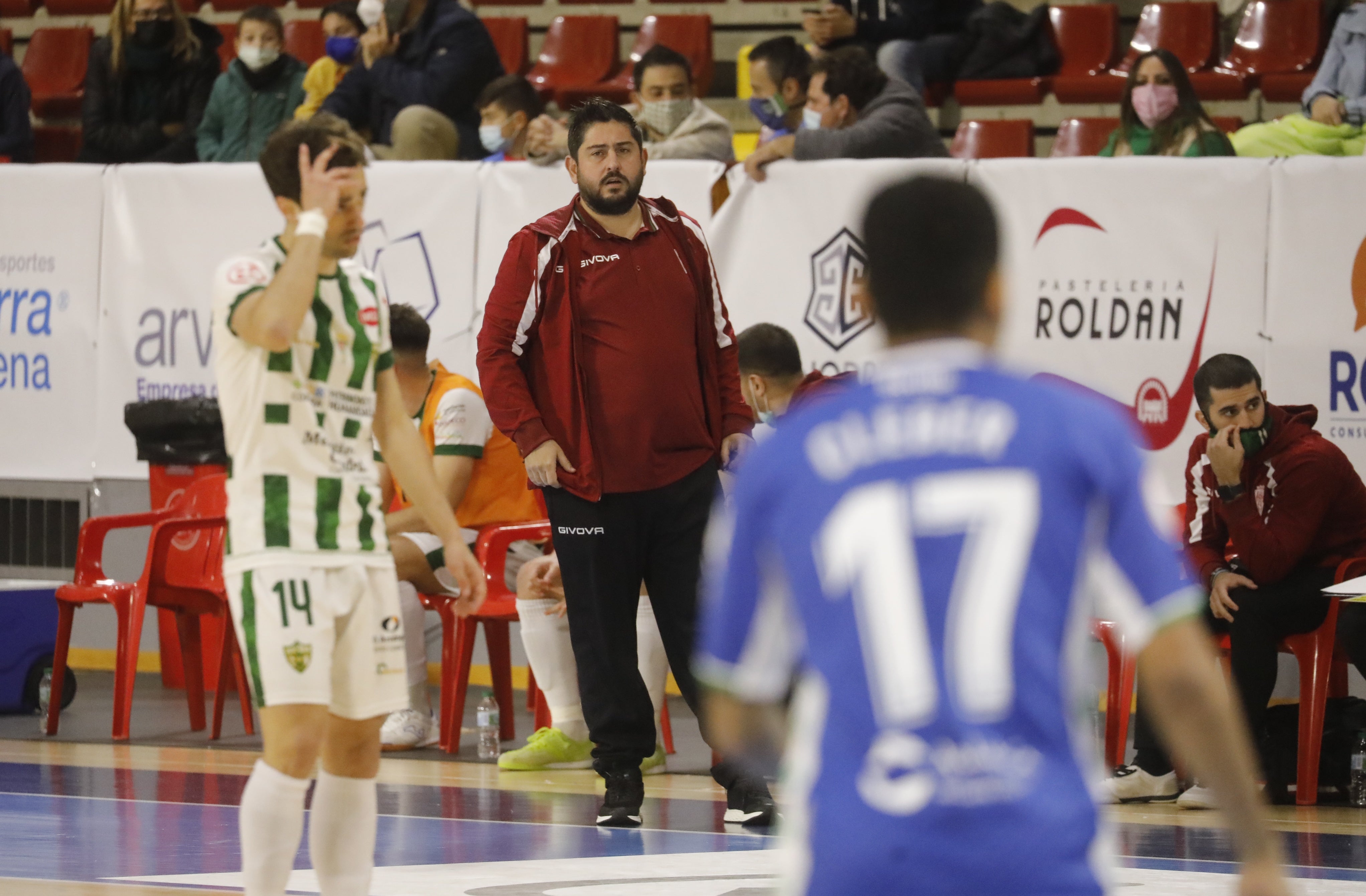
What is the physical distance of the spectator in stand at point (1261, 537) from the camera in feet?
22.0

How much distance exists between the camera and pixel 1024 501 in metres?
1.97

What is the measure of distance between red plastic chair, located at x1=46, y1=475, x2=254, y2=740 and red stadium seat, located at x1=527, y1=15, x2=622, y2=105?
15.7 feet

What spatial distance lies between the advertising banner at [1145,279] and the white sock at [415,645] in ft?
8.64

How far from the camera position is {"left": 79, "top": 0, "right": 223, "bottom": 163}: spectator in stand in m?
11.2

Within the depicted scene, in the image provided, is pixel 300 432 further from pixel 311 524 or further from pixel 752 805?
pixel 752 805

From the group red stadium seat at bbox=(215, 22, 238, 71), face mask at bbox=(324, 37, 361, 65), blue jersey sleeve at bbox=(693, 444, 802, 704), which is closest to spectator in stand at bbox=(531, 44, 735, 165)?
face mask at bbox=(324, 37, 361, 65)

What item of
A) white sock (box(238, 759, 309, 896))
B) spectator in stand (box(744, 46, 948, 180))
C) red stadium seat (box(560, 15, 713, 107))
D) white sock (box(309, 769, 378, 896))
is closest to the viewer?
white sock (box(238, 759, 309, 896))

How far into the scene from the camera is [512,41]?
1276 centimetres

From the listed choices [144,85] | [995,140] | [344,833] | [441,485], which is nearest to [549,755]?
[441,485]

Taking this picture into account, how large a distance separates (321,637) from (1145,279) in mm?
5093

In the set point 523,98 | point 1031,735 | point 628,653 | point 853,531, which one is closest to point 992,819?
point 1031,735

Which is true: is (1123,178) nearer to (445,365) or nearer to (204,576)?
(445,365)

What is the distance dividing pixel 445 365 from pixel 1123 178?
10.6ft

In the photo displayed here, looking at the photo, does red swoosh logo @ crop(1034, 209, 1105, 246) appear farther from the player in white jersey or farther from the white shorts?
the white shorts
